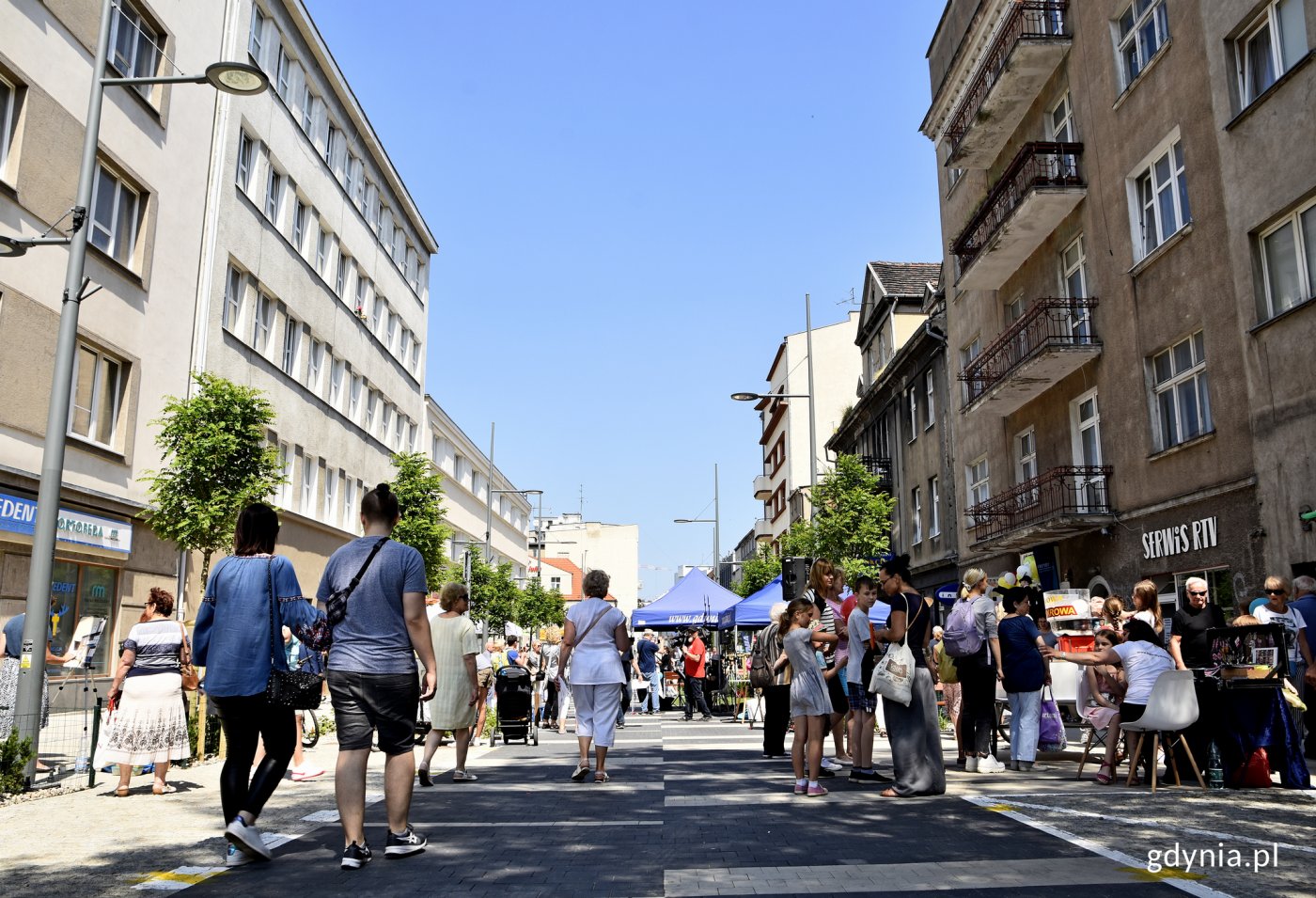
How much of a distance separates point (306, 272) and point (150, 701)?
2521 cm

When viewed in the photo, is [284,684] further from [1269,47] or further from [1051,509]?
[1051,509]

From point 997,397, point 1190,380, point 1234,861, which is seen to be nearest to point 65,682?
point 1234,861

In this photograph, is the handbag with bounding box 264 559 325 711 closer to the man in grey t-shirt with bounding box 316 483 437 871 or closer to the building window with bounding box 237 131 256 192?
the man in grey t-shirt with bounding box 316 483 437 871

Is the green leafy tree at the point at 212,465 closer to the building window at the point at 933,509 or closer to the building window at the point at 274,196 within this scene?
the building window at the point at 274,196

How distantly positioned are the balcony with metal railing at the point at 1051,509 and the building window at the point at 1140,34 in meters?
6.78

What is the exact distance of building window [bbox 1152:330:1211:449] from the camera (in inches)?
639

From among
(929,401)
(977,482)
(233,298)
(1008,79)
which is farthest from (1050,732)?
(233,298)

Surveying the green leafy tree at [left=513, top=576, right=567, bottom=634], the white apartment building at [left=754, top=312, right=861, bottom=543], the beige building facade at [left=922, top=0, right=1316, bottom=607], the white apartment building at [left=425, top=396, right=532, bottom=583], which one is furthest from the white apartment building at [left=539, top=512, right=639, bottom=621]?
the beige building facade at [left=922, top=0, right=1316, bottom=607]

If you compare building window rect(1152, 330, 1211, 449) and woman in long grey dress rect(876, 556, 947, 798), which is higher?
building window rect(1152, 330, 1211, 449)

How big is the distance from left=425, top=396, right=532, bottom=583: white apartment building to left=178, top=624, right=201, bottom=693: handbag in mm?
36839

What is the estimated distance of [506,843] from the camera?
6.95m

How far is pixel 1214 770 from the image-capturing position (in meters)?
9.38

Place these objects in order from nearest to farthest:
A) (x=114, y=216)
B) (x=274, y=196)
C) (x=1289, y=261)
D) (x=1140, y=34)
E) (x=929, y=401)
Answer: (x=1289, y=261) → (x=1140, y=34) → (x=114, y=216) → (x=274, y=196) → (x=929, y=401)

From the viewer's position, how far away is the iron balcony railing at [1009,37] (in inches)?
842
